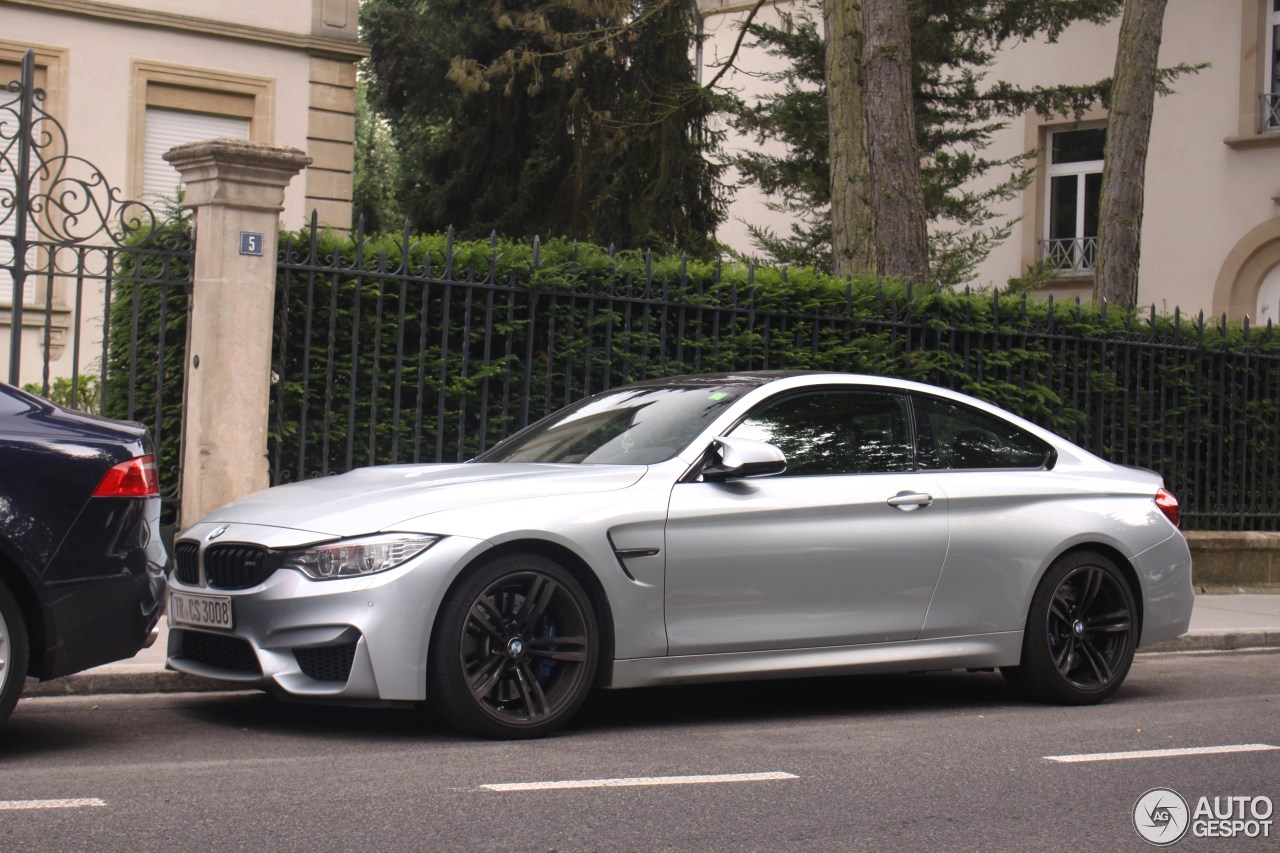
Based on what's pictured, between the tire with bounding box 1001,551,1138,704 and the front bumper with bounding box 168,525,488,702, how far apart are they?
307 cm

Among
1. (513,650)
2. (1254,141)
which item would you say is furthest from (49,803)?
(1254,141)

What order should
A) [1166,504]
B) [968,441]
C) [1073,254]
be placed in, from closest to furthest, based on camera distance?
[968,441] → [1166,504] → [1073,254]

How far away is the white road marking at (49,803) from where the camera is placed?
488 centimetres

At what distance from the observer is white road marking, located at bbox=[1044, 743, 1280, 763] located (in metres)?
6.36

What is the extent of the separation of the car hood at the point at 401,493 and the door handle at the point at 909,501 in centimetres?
128

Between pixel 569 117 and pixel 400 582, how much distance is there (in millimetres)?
19655

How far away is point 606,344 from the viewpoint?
432 inches

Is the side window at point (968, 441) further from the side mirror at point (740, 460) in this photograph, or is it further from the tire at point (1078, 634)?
the side mirror at point (740, 460)

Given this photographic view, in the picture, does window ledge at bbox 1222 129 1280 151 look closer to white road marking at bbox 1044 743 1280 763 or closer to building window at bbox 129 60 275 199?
building window at bbox 129 60 275 199

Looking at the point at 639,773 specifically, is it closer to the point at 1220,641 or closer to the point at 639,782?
the point at 639,782

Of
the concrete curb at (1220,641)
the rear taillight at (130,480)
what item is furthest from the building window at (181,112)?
the rear taillight at (130,480)

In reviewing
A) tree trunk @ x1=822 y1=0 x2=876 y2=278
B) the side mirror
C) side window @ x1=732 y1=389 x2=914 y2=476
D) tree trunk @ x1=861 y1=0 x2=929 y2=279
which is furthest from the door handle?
tree trunk @ x1=822 y1=0 x2=876 y2=278

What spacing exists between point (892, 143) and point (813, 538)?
25.5 ft

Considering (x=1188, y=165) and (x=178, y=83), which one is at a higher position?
(x=1188, y=165)
